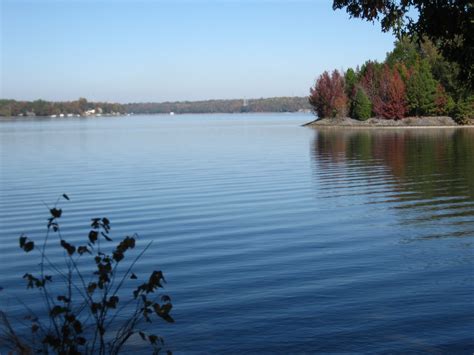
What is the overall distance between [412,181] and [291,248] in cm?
1311

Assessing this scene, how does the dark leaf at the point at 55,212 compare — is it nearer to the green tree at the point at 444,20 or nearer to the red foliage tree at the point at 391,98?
the green tree at the point at 444,20

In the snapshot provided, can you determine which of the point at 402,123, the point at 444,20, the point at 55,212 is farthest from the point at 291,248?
the point at 402,123

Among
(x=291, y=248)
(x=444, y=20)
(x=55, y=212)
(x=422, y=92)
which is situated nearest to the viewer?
(x=55, y=212)

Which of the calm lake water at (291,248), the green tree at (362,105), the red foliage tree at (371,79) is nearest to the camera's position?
the calm lake water at (291,248)

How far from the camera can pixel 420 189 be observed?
75.1 ft

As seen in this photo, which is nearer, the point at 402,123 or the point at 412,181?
the point at 412,181

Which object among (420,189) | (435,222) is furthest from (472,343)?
(420,189)

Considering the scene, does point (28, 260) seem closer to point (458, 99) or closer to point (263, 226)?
point (263, 226)

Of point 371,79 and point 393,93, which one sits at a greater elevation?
point 371,79

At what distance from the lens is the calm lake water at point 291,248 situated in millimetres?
8555

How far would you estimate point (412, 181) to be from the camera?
2534 cm

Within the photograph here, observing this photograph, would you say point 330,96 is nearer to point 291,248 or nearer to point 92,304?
point 291,248

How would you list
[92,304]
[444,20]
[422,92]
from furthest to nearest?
1. [422,92]
2. [444,20]
3. [92,304]

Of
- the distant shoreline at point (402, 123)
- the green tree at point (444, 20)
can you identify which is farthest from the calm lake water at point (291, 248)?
the distant shoreline at point (402, 123)
